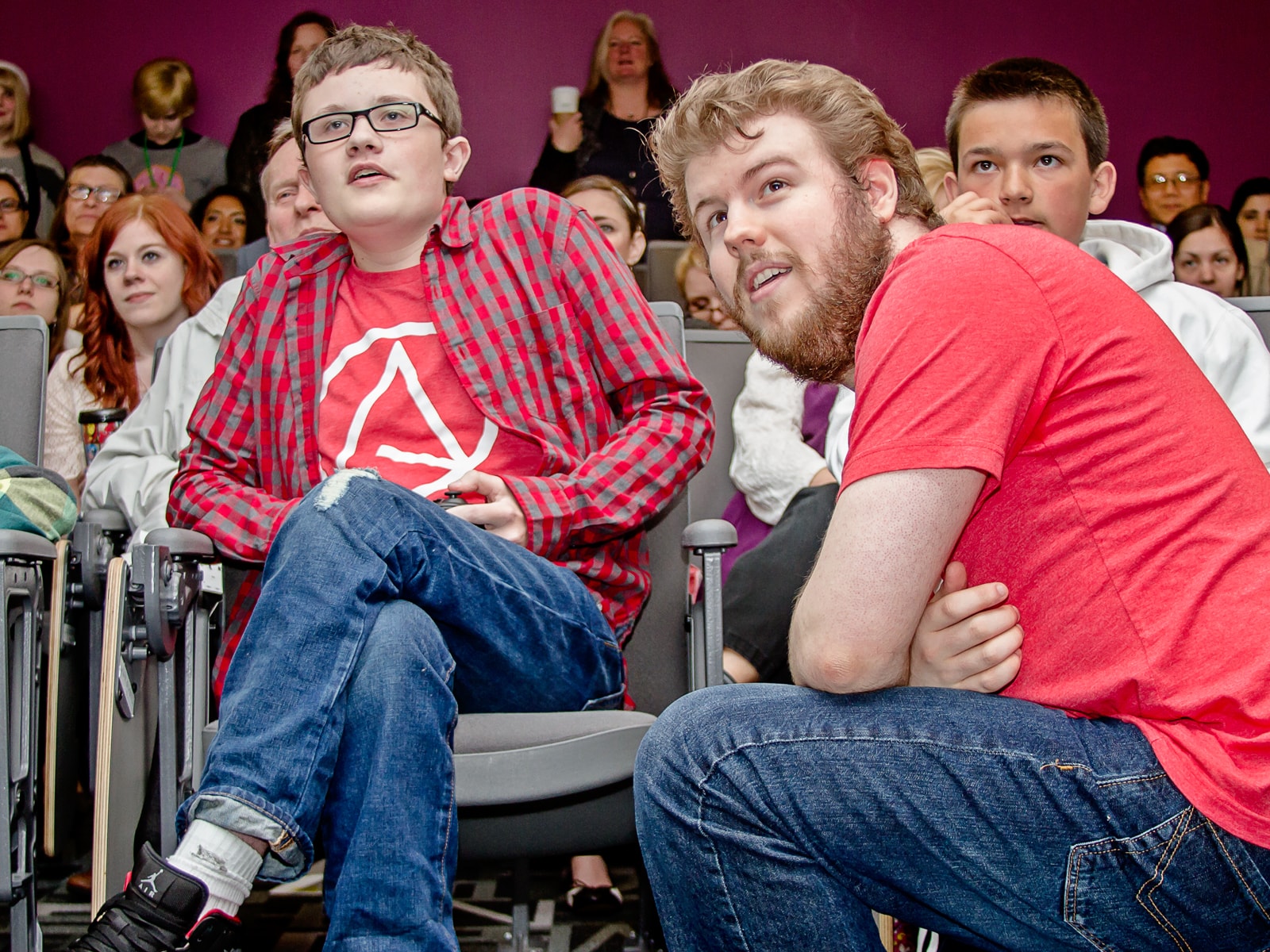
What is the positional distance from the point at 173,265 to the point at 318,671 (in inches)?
65.8

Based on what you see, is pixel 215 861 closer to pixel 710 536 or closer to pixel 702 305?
pixel 710 536

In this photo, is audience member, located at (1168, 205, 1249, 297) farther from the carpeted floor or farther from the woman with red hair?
the woman with red hair

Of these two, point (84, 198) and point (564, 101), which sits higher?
point (564, 101)

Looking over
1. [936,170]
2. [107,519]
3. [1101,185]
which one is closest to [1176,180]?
[936,170]

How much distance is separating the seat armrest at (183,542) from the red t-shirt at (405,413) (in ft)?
0.66

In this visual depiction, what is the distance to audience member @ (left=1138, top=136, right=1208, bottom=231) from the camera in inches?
158

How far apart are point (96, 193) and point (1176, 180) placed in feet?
11.8

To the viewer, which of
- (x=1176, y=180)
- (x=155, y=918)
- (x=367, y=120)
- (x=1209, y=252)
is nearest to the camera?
(x=155, y=918)

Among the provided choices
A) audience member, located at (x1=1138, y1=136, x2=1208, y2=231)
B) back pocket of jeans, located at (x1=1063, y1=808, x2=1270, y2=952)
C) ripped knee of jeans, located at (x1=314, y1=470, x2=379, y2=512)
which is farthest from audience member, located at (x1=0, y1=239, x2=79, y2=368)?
audience member, located at (x1=1138, y1=136, x2=1208, y2=231)

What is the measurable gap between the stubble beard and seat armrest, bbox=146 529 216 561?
2.19 feet

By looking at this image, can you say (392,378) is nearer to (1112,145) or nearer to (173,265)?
(173,265)

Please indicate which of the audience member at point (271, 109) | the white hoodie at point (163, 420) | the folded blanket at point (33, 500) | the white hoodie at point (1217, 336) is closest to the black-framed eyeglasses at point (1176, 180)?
the white hoodie at point (1217, 336)

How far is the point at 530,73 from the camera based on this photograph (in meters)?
5.04

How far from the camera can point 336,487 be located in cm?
104
